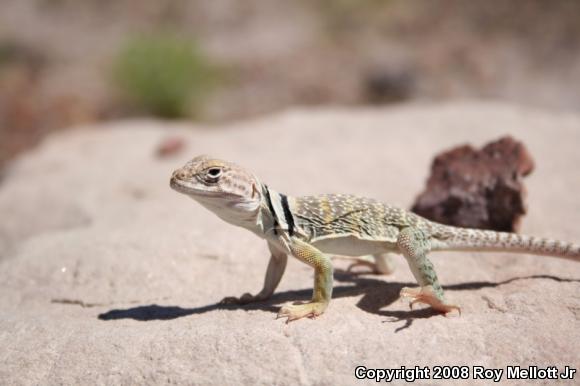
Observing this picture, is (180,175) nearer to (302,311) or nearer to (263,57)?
(302,311)

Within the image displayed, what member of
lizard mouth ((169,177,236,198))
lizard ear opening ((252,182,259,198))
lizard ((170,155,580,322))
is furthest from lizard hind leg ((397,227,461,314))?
lizard mouth ((169,177,236,198))

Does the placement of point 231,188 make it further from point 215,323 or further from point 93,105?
point 93,105

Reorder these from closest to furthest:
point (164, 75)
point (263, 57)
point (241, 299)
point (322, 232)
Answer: point (322, 232) < point (241, 299) < point (164, 75) < point (263, 57)

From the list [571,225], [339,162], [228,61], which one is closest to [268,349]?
[571,225]

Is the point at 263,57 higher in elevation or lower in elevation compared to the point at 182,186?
higher

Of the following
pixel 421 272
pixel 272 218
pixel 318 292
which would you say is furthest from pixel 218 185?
pixel 421 272

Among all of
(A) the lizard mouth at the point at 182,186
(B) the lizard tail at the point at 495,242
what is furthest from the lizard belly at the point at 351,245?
(A) the lizard mouth at the point at 182,186
